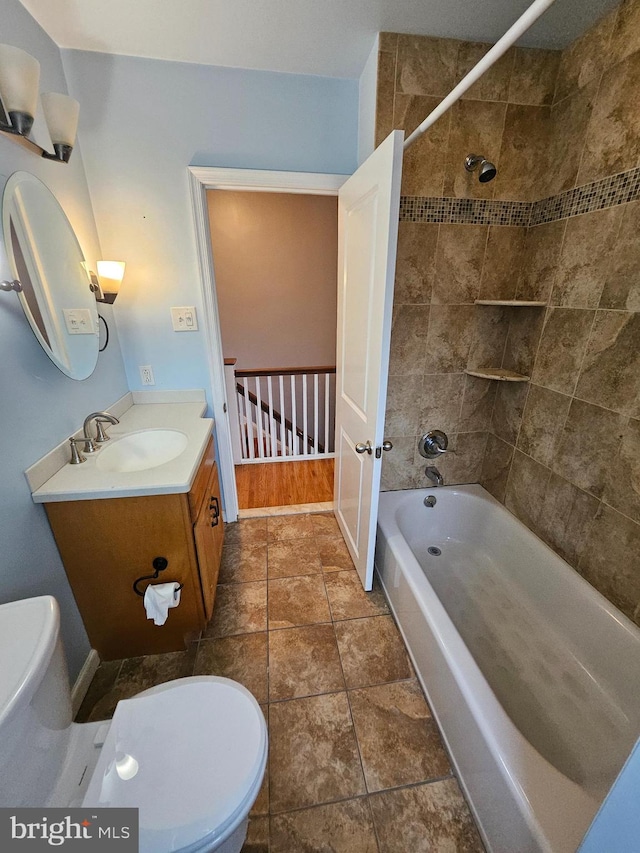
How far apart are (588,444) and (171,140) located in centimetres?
235

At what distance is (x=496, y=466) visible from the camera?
6.41 feet

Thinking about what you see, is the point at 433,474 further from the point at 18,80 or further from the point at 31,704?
the point at 18,80

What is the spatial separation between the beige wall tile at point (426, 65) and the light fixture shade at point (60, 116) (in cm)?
130

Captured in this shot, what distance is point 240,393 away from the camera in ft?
10.3

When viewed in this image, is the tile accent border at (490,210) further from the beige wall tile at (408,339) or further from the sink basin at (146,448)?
the sink basin at (146,448)

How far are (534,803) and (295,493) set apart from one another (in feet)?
6.69

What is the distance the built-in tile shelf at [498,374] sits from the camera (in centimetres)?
165

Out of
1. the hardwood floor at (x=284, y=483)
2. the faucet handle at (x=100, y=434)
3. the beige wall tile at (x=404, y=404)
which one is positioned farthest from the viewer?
the hardwood floor at (x=284, y=483)

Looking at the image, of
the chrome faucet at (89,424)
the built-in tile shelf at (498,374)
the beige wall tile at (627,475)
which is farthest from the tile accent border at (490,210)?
the chrome faucet at (89,424)

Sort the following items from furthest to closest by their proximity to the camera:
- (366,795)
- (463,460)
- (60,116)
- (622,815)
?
(463,460), (60,116), (366,795), (622,815)

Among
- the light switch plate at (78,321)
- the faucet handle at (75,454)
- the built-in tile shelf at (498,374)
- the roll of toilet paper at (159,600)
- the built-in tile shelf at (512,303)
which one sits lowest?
the roll of toilet paper at (159,600)

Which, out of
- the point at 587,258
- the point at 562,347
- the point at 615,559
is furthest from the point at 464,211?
the point at 615,559

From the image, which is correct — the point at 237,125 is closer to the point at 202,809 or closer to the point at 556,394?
the point at 556,394

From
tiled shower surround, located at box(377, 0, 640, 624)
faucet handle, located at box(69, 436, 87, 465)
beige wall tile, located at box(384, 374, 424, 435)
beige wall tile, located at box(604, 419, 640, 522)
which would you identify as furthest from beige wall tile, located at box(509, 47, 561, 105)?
faucet handle, located at box(69, 436, 87, 465)
